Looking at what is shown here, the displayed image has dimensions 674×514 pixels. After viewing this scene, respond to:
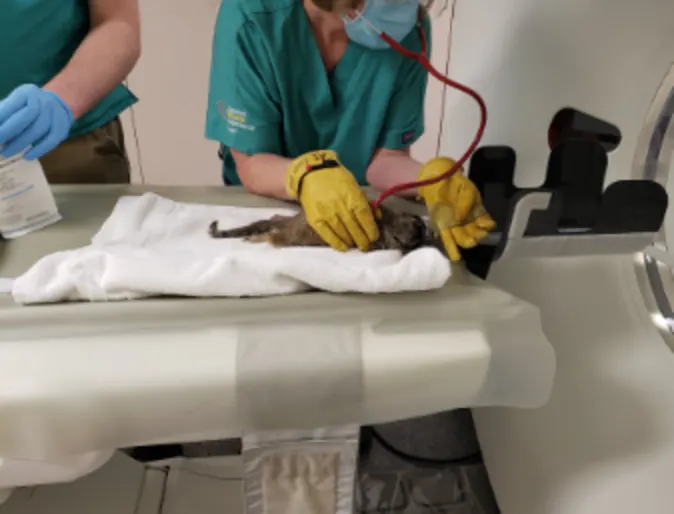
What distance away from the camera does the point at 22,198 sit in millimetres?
733

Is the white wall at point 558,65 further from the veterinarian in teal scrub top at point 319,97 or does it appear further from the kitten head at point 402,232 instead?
the kitten head at point 402,232

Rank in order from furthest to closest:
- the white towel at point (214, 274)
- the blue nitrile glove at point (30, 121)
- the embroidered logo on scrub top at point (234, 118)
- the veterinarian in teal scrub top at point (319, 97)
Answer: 1. the embroidered logo on scrub top at point (234, 118)
2. the veterinarian in teal scrub top at point (319, 97)
3. the blue nitrile glove at point (30, 121)
4. the white towel at point (214, 274)

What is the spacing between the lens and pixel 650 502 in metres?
0.65

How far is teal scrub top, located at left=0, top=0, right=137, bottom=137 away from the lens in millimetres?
825

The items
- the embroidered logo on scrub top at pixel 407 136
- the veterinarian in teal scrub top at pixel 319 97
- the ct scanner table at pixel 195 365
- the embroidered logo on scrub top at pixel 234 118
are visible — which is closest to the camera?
the ct scanner table at pixel 195 365

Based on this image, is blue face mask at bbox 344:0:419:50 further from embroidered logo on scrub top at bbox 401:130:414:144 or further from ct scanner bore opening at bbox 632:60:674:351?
ct scanner bore opening at bbox 632:60:674:351

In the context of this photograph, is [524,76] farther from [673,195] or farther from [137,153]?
[137,153]

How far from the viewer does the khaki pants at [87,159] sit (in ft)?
3.26

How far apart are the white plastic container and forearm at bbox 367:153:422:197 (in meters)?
0.49

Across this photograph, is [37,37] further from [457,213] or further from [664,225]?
[664,225]

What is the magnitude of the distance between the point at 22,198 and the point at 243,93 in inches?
13.6

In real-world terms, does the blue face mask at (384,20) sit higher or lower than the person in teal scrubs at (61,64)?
higher

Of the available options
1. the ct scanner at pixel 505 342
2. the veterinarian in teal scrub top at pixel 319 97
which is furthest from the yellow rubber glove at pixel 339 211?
the ct scanner at pixel 505 342

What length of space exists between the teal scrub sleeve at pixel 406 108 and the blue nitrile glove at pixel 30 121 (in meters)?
0.51
